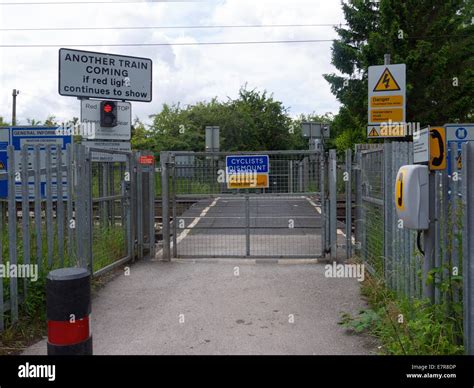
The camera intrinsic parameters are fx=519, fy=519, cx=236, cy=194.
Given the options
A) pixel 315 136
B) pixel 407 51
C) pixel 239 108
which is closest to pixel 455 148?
pixel 315 136

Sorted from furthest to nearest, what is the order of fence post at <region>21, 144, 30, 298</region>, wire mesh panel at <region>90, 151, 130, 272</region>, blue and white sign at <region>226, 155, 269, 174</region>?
blue and white sign at <region>226, 155, 269, 174</region>, wire mesh panel at <region>90, 151, 130, 272</region>, fence post at <region>21, 144, 30, 298</region>

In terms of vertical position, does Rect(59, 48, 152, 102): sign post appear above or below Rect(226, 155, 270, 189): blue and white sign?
above

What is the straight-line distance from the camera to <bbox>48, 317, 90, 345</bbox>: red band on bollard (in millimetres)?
3473

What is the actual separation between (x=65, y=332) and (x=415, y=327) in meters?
2.84

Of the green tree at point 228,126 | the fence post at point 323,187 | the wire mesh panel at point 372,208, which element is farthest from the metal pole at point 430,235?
the green tree at point 228,126

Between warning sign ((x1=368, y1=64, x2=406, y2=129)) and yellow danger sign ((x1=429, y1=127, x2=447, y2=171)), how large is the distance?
12.4ft

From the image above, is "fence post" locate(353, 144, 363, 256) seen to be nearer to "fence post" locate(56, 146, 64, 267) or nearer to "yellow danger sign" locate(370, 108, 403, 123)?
"yellow danger sign" locate(370, 108, 403, 123)

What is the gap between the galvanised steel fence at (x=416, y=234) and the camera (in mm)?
3916

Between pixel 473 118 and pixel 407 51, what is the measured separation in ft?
Answer: 17.2

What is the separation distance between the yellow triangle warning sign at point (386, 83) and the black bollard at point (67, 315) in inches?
238

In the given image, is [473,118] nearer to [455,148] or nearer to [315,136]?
[315,136]

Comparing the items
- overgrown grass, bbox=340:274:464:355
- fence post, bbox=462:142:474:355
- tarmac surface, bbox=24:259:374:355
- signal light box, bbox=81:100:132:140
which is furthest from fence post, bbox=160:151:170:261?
fence post, bbox=462:142:474:355

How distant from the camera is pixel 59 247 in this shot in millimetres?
6496

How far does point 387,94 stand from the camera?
26.6ft
